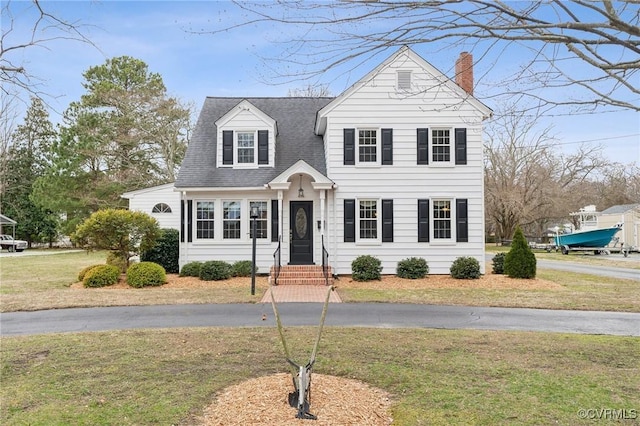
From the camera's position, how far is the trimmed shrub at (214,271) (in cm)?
1550

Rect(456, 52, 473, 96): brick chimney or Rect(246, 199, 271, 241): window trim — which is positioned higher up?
Rect(456, 52, 473, 96): brick chimney

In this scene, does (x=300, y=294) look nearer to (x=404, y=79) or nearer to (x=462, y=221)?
(x=462, y=221)

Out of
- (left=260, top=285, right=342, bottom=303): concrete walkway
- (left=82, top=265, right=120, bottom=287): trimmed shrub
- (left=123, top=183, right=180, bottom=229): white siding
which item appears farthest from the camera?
(left=123, top=183, right=180, bottom=229): white siding

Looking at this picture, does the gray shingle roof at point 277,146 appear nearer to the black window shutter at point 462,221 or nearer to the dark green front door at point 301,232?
the dark green front door at point 301,232

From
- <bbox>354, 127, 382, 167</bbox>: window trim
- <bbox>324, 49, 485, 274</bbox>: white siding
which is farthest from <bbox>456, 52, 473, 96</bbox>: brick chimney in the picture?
<bbox>354, 127, 382, 167</bbox>: window trim

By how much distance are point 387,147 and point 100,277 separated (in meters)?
10.8

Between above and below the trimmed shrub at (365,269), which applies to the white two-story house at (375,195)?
above

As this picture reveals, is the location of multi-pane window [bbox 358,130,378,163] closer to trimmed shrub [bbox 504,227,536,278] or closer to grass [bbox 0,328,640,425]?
trimmed shrub [bbox 504,227,536,278]

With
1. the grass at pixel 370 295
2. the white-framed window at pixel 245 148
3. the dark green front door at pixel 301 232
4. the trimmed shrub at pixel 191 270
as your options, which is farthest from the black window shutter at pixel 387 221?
the trimmed shrub at pixel 191 270

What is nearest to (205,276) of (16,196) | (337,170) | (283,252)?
(283,252)

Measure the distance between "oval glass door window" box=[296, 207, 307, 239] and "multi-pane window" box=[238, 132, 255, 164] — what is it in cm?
282

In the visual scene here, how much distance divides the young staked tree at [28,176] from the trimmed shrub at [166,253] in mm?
25379

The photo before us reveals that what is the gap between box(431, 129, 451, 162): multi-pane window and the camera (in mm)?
16609

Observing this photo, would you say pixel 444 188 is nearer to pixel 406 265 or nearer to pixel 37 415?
pixel 406 265
